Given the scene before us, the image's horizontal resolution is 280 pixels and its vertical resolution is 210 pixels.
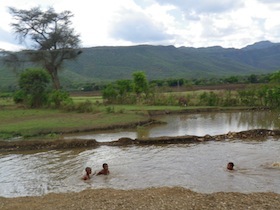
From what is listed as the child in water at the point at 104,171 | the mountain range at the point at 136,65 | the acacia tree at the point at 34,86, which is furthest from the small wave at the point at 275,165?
the mountain range at the point at 136,65

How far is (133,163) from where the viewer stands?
669 inches

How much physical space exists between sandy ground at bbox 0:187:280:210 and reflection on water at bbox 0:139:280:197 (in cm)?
156

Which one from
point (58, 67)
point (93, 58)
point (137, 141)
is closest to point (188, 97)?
point (58, 67)

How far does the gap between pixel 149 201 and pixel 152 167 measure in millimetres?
5485

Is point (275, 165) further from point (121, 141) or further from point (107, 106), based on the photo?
point (107, 106)

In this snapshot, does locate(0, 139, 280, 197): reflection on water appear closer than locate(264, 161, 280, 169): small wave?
Yes

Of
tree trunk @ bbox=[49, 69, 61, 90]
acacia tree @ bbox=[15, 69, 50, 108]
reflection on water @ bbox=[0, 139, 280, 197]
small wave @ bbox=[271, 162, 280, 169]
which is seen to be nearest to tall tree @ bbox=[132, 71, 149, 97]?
acacia tree @ bbox=[15, 69, 50, 108]

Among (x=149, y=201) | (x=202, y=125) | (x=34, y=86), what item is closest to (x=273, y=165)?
(x=149, y=201)

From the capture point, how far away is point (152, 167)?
16031 mm

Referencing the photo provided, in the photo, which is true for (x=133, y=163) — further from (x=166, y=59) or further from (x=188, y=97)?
(x=166, y=59)

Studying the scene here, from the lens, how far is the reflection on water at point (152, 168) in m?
13.5

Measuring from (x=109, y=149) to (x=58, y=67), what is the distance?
3101 cm

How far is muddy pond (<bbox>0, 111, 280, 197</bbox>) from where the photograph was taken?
13.5 metres

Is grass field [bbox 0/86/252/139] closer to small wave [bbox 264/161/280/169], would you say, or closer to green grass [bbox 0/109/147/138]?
green grass [bbox 0/109/147/138]
